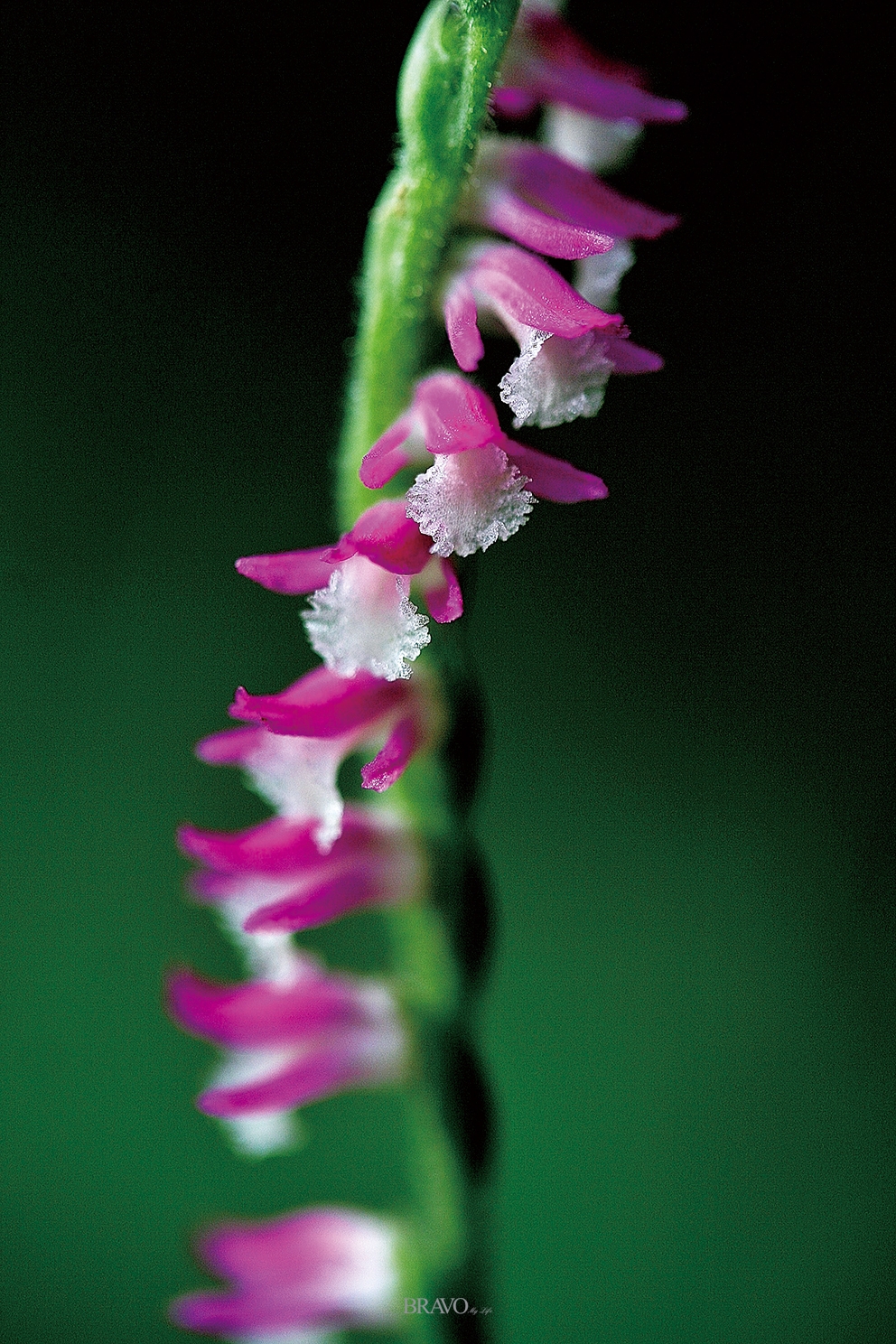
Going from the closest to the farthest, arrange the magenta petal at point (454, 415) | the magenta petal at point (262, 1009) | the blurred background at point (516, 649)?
the magenta petal at point (454, 415) < the magenta petal at point (262, 1009) < the blurred background at point (516, 649)

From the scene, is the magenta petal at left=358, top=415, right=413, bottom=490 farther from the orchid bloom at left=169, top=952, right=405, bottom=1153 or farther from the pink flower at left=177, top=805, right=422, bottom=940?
the orchid bloom at left=169, top=952, right=405, bottom=1153

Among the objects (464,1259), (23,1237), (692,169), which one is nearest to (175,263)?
(692,169)

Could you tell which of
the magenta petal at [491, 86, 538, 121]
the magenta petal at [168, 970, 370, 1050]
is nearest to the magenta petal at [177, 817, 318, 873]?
the magenta petal at [168, 970, 370, 1050]

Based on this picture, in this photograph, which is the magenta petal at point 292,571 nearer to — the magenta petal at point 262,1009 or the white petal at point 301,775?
the white petal at point 301,775

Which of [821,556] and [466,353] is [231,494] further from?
[466,353]

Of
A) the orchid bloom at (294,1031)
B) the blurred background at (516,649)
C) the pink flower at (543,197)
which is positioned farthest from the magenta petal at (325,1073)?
the blurred background at (516,649)
